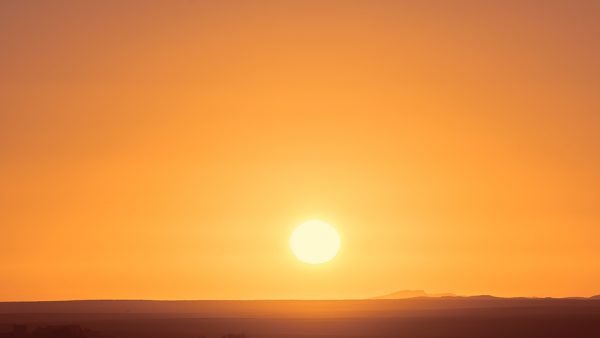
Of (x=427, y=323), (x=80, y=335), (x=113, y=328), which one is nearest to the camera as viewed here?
(x=80, y=335)

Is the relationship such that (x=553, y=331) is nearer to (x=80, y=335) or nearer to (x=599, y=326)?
(x=599, y=326)

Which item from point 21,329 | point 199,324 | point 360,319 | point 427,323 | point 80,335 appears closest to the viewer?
point 80,335

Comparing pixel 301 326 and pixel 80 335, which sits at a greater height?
pixel 301 326

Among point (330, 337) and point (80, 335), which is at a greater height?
point (330, 337)

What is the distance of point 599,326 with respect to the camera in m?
89.6

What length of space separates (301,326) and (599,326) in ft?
92.9

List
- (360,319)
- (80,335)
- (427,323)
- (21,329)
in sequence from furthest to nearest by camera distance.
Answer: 1. (360,319)
2. (427,323)
3. (21,329)
4. (80,335)

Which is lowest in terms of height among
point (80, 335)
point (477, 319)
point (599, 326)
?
point (80, 335)

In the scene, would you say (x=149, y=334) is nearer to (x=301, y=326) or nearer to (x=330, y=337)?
(x=330, y=337)

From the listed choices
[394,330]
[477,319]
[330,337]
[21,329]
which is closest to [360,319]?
[477,319]

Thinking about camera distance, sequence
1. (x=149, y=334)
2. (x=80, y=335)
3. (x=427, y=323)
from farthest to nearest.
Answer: (x=427, y=323), (x=149, y=334), (x=80, y=335)

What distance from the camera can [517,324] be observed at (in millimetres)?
96625

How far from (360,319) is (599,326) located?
3596cm

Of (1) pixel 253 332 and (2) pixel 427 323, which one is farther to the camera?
(2) pixel 427 323
